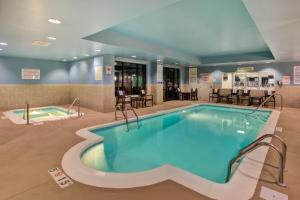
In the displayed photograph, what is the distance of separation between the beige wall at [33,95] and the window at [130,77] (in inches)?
121

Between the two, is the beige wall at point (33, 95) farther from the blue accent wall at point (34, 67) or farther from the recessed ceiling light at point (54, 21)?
the recessed ceiling light at point (54, 21)

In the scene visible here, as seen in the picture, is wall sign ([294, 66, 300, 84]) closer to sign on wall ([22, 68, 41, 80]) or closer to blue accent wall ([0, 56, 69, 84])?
blue accent wall ([0, 56, 69, 84])

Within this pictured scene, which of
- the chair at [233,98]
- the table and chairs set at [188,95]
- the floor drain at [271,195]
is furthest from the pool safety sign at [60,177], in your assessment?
the table and chairs set at [188,95]

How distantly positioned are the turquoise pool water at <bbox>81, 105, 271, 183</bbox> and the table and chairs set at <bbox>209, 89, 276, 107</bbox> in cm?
377

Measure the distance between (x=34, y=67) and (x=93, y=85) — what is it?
3.25 m

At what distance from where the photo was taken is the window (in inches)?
352

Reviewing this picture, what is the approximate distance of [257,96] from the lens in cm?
1025

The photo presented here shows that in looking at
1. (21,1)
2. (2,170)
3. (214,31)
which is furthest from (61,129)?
(214,31)

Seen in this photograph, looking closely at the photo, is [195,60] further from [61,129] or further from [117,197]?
[117,197]

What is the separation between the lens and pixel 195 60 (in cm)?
1016

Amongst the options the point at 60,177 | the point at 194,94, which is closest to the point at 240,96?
the point at 194,94

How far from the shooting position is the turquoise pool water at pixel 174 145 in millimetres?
3262

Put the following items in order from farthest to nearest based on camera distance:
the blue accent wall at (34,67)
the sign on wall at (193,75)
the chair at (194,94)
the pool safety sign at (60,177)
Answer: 1. the sign on wall at (193,75)
2. the chair at (194,94)
3. the blue accent wall at (34,67)
4. the pool safety sign at (60,177)

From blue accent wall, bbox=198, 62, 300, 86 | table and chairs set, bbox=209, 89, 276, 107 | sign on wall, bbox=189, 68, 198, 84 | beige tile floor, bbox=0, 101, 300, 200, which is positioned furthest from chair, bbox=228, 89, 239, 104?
beige tile floor, bbox=0, 101, 300, 200
